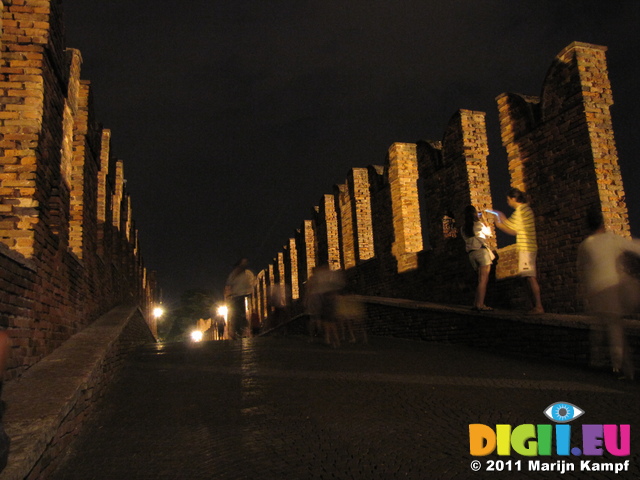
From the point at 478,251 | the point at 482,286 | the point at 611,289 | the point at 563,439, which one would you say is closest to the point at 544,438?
the point at 563,439

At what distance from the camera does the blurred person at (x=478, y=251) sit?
320 inches

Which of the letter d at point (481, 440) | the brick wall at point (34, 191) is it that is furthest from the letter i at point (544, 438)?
the brick wall at point (34, 191)

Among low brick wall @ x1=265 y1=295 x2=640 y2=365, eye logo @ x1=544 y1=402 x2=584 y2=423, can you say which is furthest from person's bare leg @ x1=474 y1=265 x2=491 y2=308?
eye logo @ x1=544 y1=402 x2=584 y2=423

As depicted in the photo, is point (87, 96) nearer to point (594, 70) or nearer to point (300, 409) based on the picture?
point (300, 409)

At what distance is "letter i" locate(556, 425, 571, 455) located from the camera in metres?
3.35

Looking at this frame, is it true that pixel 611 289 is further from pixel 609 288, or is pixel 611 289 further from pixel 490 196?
pixel 490 196

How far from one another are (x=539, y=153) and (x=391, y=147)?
4.99m

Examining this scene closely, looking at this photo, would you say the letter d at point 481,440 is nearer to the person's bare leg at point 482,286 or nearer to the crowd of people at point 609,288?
the crowd of people at point 609,288

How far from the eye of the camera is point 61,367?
470 cm

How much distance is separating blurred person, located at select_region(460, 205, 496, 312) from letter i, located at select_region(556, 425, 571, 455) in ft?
14.4

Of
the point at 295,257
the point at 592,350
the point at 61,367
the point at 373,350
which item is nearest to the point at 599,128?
the point at 592,350

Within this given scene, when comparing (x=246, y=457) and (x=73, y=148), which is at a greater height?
(x=73, y=148)

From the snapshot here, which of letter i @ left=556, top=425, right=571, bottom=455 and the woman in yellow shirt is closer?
letter i @ left=556, top=425, right=571, bottom=455

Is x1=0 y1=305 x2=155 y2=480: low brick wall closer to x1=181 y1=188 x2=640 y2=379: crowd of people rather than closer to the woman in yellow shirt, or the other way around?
x1=181 y1=188 x2=640 y2=379: crowd of people
